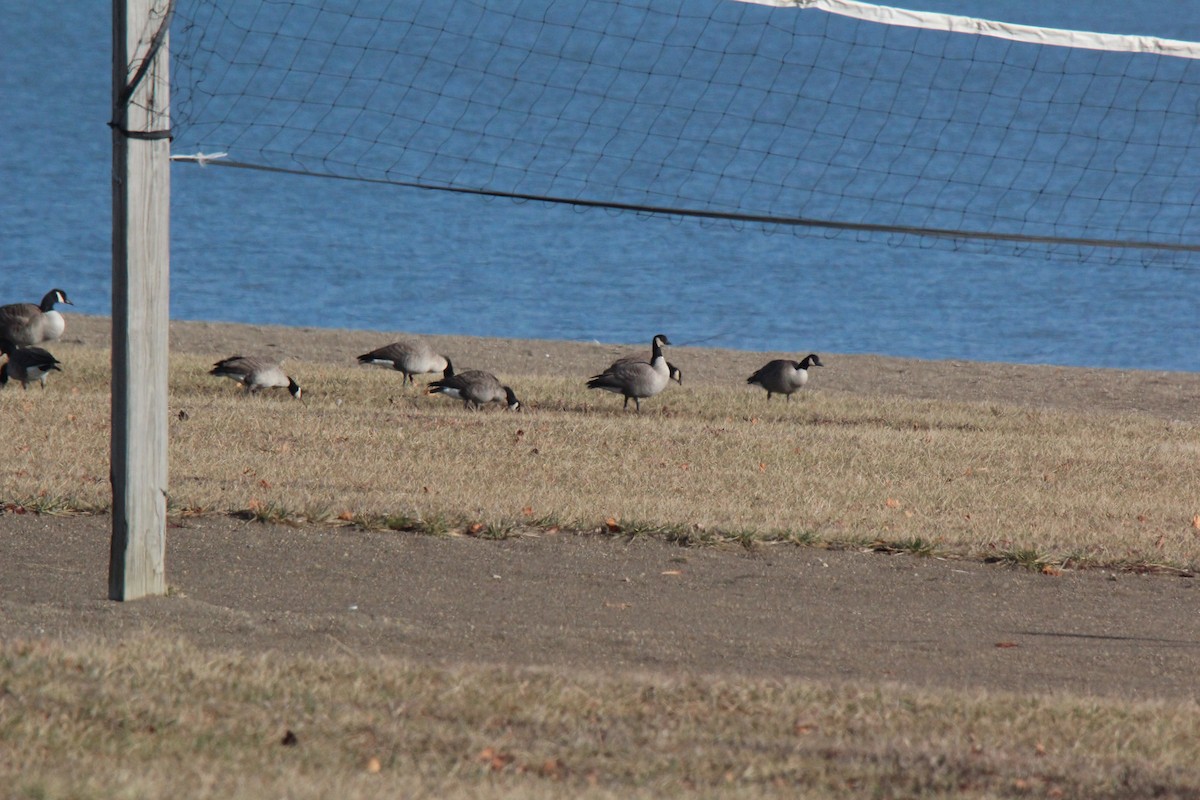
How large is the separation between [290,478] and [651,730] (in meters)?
5.42

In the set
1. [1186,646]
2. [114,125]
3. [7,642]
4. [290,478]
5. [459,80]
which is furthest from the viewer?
[459,80]

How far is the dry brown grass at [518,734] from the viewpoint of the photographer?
4406mm

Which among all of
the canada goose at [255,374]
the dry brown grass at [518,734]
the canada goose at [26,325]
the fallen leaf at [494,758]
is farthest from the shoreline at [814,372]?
the fallen leaf at [494,758]

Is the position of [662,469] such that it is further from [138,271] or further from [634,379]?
[138,271]

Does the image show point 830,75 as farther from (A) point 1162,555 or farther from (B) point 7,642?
(B) point 7,642

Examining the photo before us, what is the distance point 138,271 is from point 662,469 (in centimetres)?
519

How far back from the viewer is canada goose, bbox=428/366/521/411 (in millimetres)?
14184

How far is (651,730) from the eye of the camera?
5.04 meters

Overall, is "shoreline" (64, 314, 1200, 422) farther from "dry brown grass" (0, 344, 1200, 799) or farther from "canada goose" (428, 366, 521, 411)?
"canada goose" (428, 366, 521, 411)

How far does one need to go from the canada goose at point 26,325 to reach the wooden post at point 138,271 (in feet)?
33.2

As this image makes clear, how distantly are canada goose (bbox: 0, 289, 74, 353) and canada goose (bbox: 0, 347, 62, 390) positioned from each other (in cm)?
175

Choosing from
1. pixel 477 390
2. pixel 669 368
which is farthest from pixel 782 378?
pixel 477 390

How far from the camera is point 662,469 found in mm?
11039

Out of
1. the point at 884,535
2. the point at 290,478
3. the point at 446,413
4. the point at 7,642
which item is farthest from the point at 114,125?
the point at 446,413
